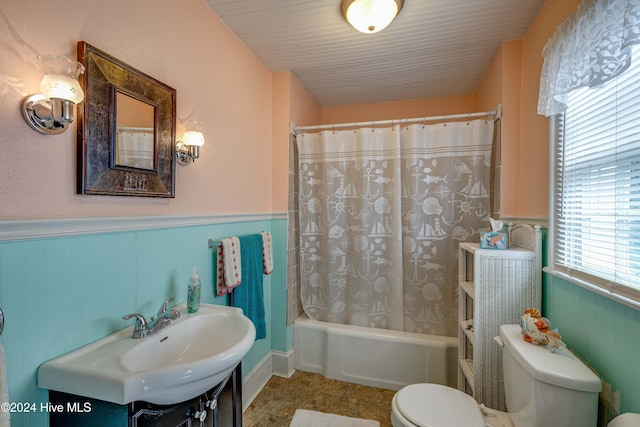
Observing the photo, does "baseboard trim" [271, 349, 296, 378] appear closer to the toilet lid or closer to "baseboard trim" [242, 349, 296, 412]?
"baseboard trim" [242, 349, 296, 412]

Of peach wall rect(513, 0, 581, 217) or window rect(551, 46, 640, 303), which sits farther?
peach wall rect(513, 0, 581, 217)

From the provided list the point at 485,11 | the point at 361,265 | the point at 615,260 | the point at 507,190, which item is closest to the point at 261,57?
the point at 485,11

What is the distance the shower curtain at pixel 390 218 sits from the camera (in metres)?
2.01

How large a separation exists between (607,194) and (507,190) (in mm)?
799

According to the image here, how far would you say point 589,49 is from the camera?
40.3 inches

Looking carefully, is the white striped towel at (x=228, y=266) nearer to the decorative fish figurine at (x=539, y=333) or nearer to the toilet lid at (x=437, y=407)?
the toilet lid at (x=437, y=407)

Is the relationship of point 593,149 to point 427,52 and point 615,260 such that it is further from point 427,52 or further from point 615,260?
point 427,52

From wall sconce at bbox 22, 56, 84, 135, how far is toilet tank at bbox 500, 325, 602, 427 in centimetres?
180

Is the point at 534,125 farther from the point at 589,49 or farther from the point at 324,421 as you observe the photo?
the point at 324,421

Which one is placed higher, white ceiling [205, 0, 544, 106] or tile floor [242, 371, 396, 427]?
white ceiling [205, 0, 544, 106]

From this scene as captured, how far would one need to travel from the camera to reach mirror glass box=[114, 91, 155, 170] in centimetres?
106

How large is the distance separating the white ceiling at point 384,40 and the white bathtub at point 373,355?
205 cm

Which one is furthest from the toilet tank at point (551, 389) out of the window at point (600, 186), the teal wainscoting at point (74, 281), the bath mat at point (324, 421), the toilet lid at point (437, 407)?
the teal wainscoting at point (74, 281)

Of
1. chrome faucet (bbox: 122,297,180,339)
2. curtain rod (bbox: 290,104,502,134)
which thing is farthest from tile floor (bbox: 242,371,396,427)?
curtain rod (bbox: 290,104,502,134)
